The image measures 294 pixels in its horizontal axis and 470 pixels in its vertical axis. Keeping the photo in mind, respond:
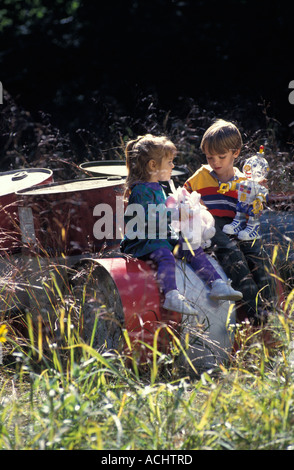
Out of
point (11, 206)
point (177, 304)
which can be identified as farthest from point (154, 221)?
point (11, 206)

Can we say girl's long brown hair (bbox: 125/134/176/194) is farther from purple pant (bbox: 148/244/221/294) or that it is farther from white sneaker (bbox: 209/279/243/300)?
white sneaker (bbox: 209/279/243/300)

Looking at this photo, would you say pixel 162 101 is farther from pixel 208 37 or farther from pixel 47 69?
pixel 47 69

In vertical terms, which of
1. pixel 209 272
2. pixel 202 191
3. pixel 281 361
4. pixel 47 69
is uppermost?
pixel 47 69

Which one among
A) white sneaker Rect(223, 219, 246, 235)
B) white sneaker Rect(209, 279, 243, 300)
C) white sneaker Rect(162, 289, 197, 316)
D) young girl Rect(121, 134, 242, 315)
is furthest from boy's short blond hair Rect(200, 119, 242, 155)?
white sneaker Rect(162, 289, 197, 316)

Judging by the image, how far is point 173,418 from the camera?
213 centimetres

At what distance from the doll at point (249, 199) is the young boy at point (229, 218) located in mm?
67

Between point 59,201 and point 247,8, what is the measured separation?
4898 millimetres

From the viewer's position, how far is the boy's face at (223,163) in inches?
136

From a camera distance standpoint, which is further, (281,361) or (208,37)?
(208,37)

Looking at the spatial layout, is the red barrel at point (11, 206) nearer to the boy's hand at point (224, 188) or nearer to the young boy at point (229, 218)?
the young boy at point (229, 218)

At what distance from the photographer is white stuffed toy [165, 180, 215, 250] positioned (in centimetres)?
316

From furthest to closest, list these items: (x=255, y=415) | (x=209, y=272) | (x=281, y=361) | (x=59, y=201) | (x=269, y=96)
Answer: (x=269, y=96) < (x=59, y=201) < (x=209, y=272) < (x=281, y=361) < (x=255, y=415)

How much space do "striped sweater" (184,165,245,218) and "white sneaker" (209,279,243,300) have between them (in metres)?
0.63

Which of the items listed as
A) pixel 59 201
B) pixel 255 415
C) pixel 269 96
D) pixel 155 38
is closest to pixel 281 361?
pixel 255 415
